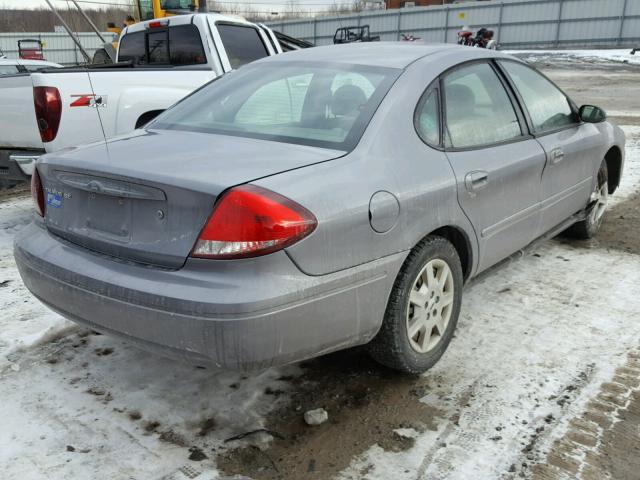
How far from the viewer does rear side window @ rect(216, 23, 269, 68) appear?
22.3ft

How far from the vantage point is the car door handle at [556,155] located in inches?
151

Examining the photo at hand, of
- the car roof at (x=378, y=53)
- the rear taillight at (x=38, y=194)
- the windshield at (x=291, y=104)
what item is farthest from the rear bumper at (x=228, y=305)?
the car roof at (x=378, y=53)

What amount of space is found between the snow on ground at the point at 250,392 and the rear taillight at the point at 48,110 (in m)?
1.57

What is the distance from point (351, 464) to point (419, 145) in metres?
1.46

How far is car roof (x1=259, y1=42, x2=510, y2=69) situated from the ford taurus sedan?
21 millimetres

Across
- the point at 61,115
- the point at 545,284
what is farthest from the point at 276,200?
the point at 61,115

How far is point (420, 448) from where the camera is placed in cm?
246

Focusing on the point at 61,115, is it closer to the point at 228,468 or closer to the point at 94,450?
the point at 94,450

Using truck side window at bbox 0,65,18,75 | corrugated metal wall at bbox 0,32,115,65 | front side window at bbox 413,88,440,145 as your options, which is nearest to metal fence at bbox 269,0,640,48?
corrugated metal wall at bbox 0,32,115,65

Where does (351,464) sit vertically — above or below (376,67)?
below

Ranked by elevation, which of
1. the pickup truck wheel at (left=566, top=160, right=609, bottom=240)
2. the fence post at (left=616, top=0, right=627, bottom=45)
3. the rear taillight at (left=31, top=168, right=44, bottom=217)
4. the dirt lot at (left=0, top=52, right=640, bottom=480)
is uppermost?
the fence post at (left=616, top=0, right=627, bottom=45)

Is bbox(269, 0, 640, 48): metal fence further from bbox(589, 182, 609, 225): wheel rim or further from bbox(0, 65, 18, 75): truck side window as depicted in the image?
bbox(589, 182, 609, 225): wheel rim

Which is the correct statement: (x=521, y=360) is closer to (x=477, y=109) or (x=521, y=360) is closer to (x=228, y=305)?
(x=477, y=109)

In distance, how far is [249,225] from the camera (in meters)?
2.18
